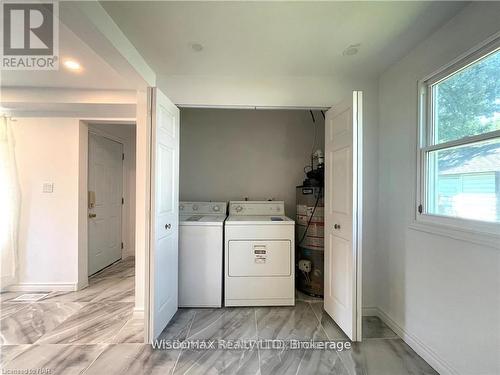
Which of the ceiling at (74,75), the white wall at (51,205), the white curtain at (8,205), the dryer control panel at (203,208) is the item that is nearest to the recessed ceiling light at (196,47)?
the ceiling at (74,75)

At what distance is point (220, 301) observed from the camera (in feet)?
7.97

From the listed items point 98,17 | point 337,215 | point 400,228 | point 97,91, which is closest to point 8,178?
point 97,91

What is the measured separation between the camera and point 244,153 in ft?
10.7

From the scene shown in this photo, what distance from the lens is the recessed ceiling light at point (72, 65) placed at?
1.94 m

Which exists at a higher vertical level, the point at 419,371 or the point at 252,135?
the point at 252,135

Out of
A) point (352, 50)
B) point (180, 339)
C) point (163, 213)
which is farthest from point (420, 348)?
point (352, 50)

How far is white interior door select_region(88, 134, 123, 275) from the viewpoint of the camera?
3.25 m

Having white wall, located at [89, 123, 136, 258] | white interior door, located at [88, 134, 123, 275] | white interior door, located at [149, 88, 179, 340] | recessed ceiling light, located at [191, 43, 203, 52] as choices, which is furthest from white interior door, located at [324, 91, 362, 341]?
white wall, located at [89, 123, 136, 258]

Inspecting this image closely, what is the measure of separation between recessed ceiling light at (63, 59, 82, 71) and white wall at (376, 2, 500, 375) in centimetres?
286

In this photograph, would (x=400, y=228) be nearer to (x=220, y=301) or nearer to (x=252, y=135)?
(x=220, y=301)

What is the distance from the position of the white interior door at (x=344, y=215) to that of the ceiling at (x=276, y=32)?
44cm

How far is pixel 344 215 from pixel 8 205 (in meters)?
3.76

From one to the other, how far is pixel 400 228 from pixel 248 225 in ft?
4.72

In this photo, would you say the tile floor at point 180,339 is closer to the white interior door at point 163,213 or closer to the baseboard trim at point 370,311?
the baseboard trim at point 370,311
